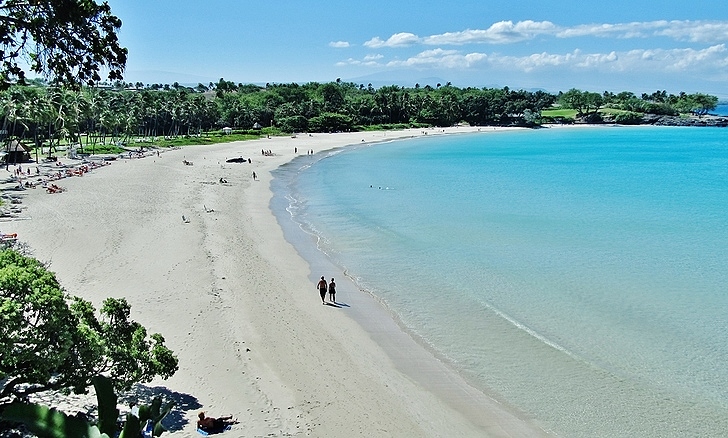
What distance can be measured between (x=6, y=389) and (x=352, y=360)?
30.1 feet

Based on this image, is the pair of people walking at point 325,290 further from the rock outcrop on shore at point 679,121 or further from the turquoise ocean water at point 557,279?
the rock outcrop on shore at point 679,121

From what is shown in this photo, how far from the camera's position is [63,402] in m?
12.3

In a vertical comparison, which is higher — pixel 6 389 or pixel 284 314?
pixel 6 389

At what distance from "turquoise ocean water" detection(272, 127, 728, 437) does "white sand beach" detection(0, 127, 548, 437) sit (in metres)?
1.42

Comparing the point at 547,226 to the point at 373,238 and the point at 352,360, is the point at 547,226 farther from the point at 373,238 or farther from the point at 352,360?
the point at 352,360

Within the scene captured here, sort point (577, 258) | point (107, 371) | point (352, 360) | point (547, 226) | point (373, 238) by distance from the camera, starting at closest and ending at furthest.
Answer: point (107, 371), point (352, 360), point (577, 258), point (373, 238), point (547, 226)

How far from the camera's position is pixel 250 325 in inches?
733

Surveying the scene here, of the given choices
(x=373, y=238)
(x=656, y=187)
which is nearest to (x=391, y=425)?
(x=373, y=238)

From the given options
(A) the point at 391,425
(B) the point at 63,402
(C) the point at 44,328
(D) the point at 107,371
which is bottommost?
(A) the point at 391,425

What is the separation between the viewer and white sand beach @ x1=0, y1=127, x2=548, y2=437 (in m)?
13.5

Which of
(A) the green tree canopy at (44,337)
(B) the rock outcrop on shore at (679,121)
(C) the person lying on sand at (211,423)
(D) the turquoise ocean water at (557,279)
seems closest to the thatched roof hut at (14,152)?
(D) the turquoise ocean water at (557,279)

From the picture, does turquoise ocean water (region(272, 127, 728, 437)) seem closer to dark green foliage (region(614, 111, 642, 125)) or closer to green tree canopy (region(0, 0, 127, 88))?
green tree canopy (region(0, 0, 127, 88))

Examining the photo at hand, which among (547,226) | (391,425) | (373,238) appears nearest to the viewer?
(391,425)

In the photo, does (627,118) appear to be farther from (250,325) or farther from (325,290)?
(250,325)
